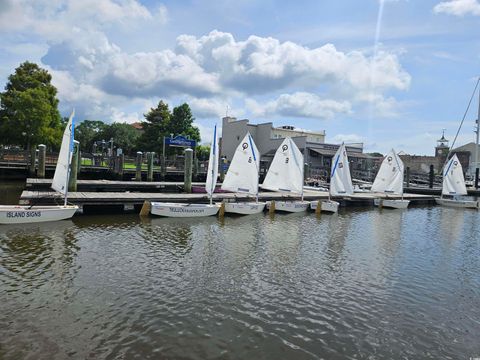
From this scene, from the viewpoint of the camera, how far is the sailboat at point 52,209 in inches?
696

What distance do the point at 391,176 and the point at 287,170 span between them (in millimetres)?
15297

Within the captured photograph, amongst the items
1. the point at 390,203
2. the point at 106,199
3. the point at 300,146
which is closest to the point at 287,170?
the point at 390,203

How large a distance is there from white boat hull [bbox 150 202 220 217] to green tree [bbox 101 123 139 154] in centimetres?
8187

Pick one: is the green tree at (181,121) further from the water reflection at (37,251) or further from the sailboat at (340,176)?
the water reflection at (37,251)

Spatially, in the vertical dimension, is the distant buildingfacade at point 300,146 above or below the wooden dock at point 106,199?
above

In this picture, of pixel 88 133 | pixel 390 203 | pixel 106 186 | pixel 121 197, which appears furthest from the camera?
pixel 88 133

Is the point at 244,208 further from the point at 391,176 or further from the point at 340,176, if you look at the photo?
the point at 391,176

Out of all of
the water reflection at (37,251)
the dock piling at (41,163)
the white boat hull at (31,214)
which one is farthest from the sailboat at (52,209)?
the dock piling at (41,163)

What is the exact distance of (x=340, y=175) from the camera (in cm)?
3225

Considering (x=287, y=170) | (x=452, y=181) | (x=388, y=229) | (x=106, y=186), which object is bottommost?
(x=388, y=229)

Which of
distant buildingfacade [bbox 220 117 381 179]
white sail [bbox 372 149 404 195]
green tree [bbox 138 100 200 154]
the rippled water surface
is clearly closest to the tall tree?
green tree [bbox 138 100 200 154]

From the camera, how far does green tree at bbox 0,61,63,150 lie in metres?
42.0

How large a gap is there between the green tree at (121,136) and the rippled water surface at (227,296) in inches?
3434

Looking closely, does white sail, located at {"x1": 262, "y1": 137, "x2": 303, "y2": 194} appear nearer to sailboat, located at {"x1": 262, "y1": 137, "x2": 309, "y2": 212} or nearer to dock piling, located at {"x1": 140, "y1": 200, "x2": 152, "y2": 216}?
sailboat, located at {"x1": 262, "y1": 137, "x2": 309, "y2": 212}
